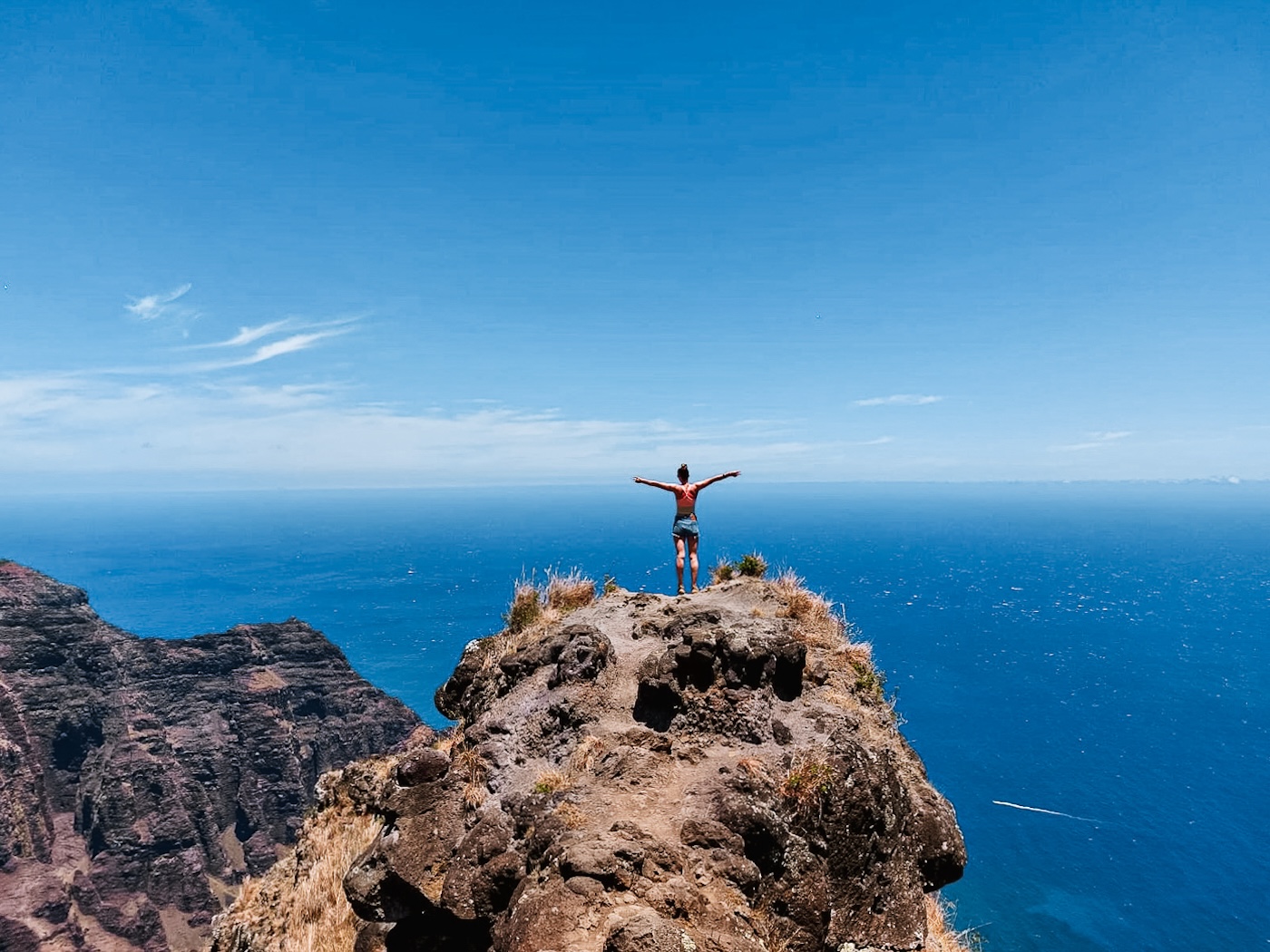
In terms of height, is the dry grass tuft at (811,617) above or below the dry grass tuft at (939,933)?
above

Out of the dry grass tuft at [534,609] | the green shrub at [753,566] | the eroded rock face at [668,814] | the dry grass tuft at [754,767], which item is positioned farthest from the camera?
the green shrub at [753,566]

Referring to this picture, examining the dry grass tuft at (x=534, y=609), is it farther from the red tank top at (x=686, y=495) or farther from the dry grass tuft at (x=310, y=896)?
the dry grass tuft at (x=310, y=896)

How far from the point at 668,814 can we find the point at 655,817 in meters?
0.16

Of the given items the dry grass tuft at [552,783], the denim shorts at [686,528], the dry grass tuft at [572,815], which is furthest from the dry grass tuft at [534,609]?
the dry grass tuft at [572,815]

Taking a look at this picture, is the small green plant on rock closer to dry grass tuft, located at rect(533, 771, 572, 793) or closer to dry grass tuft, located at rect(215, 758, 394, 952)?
dry grass tuft, located at rect(533, 771, 572, 793)

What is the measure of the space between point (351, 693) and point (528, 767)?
331ft

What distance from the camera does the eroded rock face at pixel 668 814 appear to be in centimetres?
646

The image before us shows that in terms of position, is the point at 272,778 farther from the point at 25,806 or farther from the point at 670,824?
the point at 670,824

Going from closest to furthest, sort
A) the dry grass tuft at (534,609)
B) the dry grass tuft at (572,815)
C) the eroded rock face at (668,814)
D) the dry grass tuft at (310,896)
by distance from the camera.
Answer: the eroded rock face at (668,814) → the dry grass tuft at (572,815) → the dry grass tuft at (310,896) → the dry grass tuft at (534,609)

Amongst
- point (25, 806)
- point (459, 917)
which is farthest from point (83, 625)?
point (459, 917)

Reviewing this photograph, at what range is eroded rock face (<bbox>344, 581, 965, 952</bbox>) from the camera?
21.2 feet

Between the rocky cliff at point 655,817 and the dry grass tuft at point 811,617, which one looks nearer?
the rocky cliff at point 655,817

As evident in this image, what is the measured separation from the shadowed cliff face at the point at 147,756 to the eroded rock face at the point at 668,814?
3239 inches

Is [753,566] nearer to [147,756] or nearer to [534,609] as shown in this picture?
[534,609]
